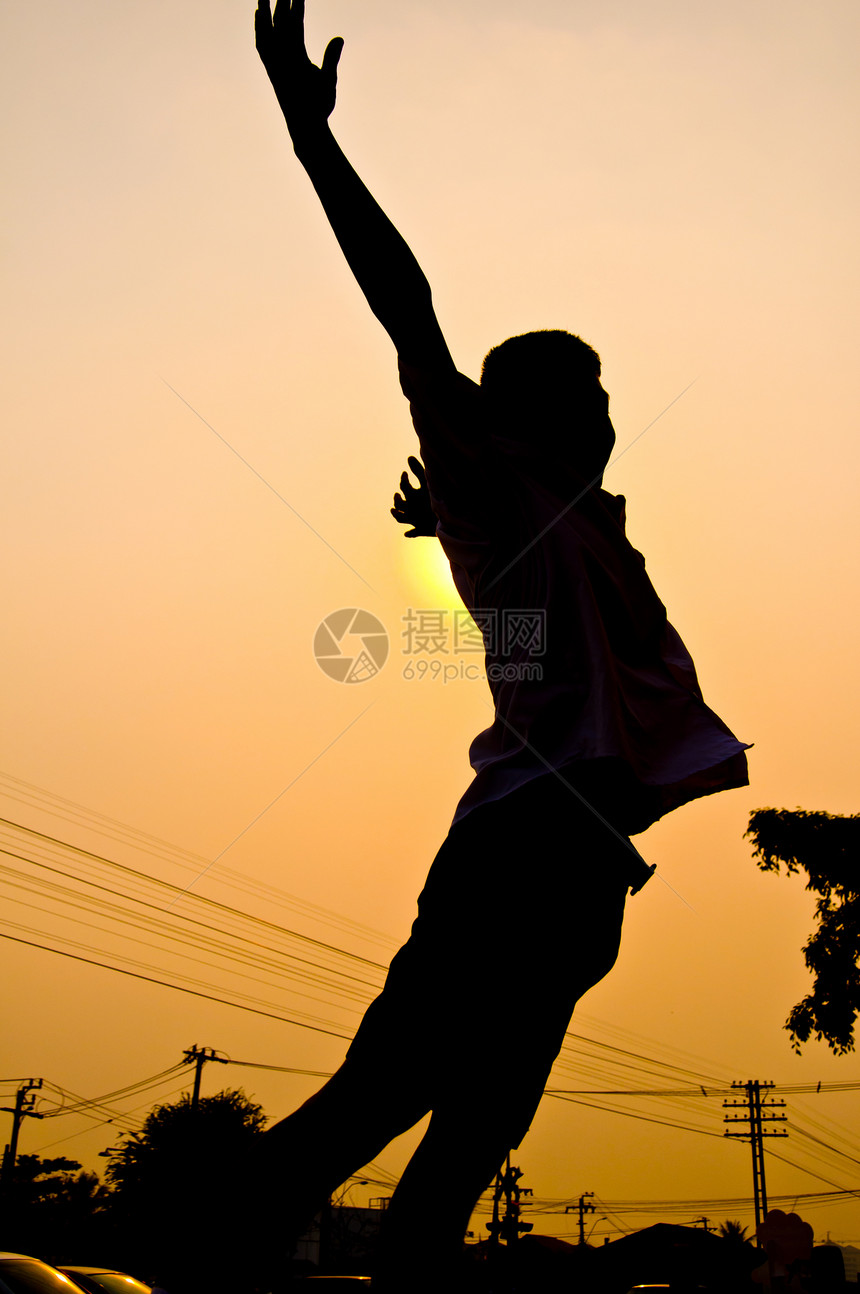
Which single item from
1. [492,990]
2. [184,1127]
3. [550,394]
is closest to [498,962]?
[492,990]

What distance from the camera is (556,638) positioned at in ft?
4.92

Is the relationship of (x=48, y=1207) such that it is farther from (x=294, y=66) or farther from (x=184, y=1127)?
(x=294, y=66)

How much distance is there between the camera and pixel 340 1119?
121 centimetres

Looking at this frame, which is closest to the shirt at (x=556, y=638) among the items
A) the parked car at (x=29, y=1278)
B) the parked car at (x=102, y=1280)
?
the parked car at (x=29, y=1278)

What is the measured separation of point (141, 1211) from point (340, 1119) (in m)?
0.30

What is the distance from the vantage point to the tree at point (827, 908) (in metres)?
16.2

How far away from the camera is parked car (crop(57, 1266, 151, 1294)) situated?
9.63 m

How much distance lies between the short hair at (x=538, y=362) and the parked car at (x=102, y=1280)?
10578 millimetres

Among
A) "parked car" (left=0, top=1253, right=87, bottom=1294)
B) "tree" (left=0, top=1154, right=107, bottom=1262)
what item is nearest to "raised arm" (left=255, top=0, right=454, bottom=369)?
"parked car" (left=0, top=1253, right=87, bottom=1294)

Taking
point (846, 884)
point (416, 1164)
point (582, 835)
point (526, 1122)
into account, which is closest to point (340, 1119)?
point (416, 1164)

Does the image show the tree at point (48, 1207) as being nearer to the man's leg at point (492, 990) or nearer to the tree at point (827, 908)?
the tree at point (827, 908)

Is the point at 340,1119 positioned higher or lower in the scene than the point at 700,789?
lower

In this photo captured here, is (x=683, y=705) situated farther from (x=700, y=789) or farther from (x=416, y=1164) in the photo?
(x=416, y=1164)

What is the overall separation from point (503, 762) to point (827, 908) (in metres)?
17.5
